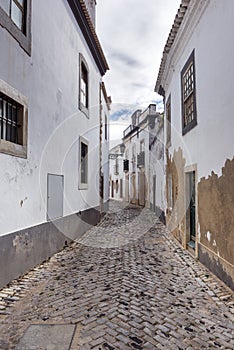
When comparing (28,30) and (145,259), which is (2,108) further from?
(145,259)

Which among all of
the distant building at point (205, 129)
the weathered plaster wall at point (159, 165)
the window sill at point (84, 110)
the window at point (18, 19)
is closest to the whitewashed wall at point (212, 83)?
the distant building at point (205, 129)

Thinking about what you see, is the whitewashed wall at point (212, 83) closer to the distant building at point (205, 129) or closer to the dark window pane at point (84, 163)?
the distant building at point (205, 129)

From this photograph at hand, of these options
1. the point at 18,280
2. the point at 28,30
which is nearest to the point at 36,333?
the point at 18,280

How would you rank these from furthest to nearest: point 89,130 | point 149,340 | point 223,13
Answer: point 89,130 → point 223,13 → point 149,340

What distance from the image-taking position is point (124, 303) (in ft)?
11.6

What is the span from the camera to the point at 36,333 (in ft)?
9.32

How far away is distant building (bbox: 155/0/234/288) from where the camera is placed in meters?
4.18

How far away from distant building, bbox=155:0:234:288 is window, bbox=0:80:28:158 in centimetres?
316

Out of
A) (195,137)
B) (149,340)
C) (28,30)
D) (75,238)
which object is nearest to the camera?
(149,340)

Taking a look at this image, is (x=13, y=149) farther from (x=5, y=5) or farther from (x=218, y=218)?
(x=218, y=218)

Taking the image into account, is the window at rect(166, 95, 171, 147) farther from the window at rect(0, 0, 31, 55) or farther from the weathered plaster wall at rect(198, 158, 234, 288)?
the window at rect(0, 0, 31, 55)

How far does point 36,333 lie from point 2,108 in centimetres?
316

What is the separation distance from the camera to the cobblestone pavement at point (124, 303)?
276cm

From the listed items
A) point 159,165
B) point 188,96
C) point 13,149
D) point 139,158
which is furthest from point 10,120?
point 139,158
